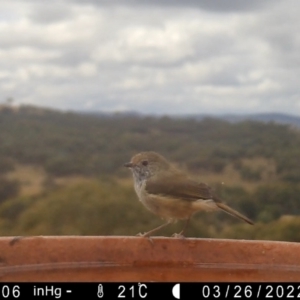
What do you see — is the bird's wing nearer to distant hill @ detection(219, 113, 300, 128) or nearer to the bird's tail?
the bird's tail

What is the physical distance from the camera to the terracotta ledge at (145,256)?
4645 mm

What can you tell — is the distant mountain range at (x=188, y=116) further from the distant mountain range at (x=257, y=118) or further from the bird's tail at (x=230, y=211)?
the bird's tail at (x=230, y=211)

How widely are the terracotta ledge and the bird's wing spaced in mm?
996

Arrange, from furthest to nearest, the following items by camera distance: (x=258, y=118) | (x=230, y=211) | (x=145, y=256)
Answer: (x=258, y=118)
(x=230, y=211)
(x=145, y=256)

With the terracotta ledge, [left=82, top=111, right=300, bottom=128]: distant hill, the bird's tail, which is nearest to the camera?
the terracotta ledge

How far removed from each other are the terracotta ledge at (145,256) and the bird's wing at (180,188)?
3.27ft

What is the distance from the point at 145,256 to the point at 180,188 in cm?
132

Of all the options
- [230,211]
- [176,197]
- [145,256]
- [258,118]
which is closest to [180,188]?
[176,197]

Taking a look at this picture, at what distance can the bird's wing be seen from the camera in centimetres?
592

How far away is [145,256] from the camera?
4.82m

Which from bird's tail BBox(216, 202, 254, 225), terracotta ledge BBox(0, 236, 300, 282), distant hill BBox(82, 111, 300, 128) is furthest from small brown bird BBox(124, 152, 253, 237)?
distant hill BBox(82, 111, 300, 128)

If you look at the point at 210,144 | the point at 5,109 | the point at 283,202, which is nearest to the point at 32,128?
the point at 5,109

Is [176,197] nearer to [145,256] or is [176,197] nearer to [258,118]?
[145,256]

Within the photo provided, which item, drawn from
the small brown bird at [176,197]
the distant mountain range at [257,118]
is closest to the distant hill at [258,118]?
the distant mountain range at [257,118]
